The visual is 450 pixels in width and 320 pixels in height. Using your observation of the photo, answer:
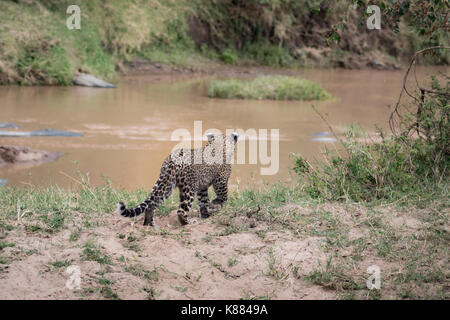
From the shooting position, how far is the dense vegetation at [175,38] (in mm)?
17141

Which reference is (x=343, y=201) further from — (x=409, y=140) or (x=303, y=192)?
(x=409, y=140)

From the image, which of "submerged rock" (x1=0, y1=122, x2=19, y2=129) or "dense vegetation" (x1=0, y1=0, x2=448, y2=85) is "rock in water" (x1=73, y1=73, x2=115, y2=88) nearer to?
"dense vegetation" (x1=0, y1=0, x2=448, y2=85)

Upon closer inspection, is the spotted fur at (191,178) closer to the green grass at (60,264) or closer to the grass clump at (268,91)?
the green grass at (60,264)

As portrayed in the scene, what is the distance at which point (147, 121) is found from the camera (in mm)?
12492

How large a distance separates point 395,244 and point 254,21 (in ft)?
70.5

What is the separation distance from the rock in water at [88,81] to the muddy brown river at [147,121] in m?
0.47

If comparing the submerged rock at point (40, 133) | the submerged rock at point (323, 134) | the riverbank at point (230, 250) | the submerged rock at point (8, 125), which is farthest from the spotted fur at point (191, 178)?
the submerged rock at point (8, 125)

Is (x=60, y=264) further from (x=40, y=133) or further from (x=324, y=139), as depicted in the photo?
(x=324, y=139)

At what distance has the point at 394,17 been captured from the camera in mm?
6297

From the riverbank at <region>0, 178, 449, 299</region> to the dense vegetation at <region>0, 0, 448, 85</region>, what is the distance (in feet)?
33.7

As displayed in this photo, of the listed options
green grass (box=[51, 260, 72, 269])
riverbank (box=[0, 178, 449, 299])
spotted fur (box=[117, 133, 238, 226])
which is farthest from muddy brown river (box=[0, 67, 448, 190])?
green grass (box=[51, 260, 72, 269])

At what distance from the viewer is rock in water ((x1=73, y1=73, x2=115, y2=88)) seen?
1731cm
